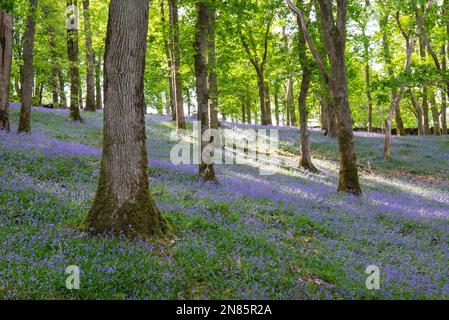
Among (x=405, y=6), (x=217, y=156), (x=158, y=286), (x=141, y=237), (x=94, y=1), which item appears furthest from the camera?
(x=94, y=1)

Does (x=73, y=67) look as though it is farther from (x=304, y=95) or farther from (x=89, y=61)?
(x=304, y=95)

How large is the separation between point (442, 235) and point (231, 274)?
6423 millimetres

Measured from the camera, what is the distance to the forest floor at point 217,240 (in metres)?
4.95

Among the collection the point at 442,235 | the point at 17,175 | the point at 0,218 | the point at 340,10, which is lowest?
the point at 442,235

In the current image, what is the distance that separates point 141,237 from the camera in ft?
20.5

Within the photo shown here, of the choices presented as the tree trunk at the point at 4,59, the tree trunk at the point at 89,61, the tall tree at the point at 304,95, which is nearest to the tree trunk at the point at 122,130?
the tree trunk at the point at 4,59

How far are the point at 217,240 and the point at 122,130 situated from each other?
106 inches

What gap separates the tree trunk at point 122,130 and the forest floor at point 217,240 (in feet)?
1.44

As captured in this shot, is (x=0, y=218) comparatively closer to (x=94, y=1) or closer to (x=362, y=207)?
(x=362, y=207)

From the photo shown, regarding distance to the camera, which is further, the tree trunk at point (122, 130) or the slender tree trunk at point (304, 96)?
the slender tree trunk at point (304, 96)

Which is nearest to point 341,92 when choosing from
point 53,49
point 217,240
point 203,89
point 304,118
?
point 203,89

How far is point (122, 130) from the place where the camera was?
6.33 metres

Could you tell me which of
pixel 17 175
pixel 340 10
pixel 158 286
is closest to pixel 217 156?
pixel 340 10

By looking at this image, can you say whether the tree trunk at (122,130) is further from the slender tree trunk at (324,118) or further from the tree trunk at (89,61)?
the slender tree trunk at (324,118)
